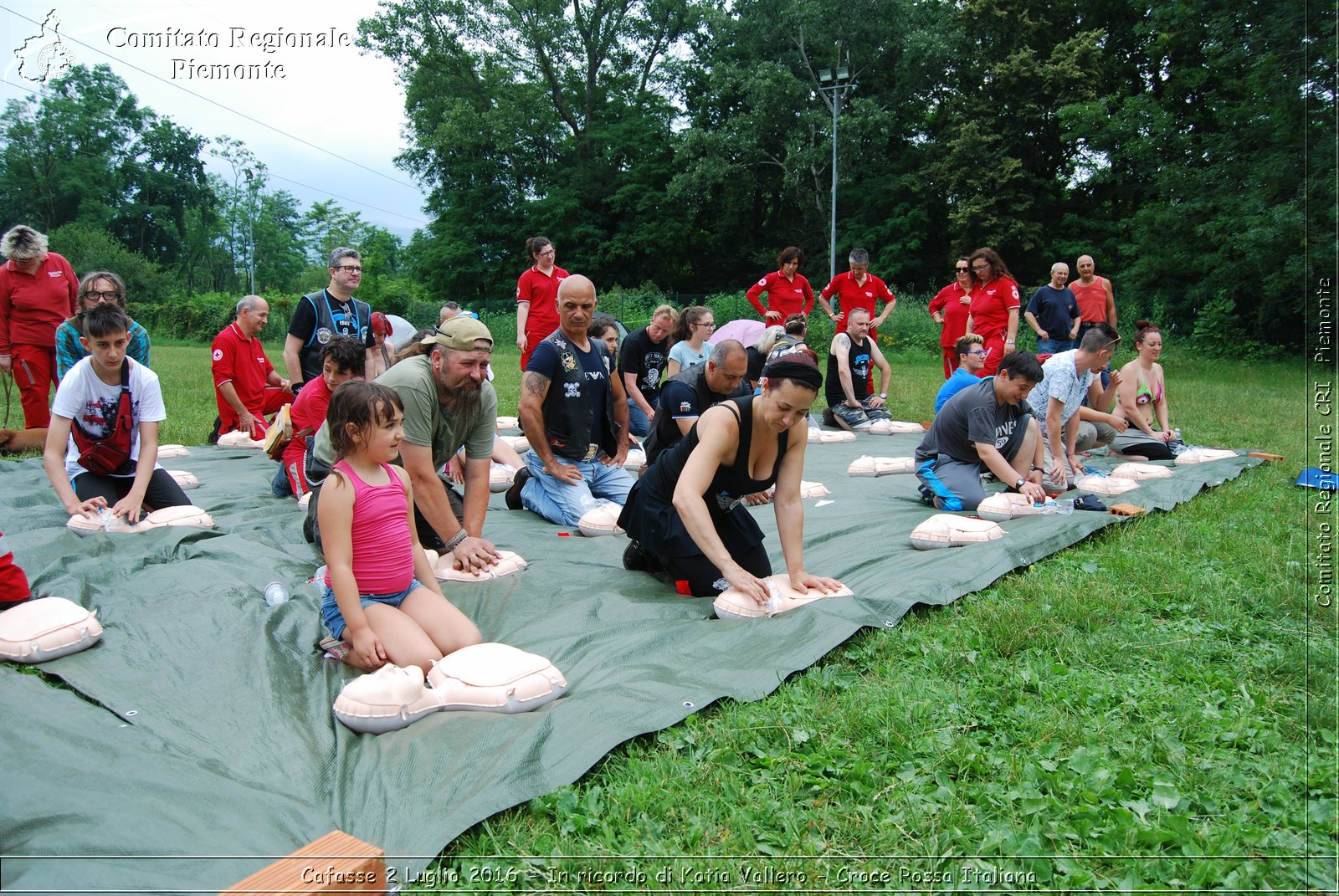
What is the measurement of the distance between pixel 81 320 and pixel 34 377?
2535mm

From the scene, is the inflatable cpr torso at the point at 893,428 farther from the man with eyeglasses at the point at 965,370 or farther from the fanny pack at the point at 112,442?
the fanny pack at the point at 112,442

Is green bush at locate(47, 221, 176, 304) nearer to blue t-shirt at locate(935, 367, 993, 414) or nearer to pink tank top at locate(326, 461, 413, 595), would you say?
blue t-shirt at locate(935, 367, 993, 414)

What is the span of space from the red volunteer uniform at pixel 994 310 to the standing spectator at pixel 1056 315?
27.9 inches

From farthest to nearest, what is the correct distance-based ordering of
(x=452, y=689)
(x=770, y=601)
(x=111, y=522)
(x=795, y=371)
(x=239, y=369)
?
(x=239, y=369) < (x=111, y=522) < (x=770, y=601) < (x=795, y=371) < (x=452, y=689)

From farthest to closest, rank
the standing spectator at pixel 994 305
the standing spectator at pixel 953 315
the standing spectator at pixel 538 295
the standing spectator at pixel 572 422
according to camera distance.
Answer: the standing spectator at pixel 953 315
the standing spectator at pixel 994 305
the standing spectator at pixel 538 295
the standing spectator at pixel 572 422

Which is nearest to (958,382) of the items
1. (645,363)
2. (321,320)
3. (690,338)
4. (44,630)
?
(690,338)

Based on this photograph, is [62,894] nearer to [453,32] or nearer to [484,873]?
[484,873]

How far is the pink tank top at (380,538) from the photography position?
11.2ft

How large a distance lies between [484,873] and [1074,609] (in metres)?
2.85

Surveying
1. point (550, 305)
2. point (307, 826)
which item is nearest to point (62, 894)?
point (307, 826)

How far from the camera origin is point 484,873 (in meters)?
2.27

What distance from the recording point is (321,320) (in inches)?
271

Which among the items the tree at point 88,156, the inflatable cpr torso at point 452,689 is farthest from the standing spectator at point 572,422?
the tree at point 88,156

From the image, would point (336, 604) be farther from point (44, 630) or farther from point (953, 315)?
point (953, 315)
